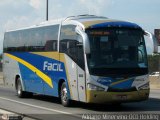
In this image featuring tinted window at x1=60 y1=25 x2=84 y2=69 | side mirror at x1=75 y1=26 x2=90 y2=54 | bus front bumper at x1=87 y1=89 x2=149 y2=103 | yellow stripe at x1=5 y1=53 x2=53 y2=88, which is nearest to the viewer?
side mirror at x1=75 y1=26 x2=90 y2=54

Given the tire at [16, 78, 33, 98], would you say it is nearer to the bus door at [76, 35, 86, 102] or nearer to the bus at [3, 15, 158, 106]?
the bus at [3, 15, 158, 106]

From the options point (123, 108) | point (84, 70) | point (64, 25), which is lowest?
point (123, 108)

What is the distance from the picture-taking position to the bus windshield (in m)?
17.7

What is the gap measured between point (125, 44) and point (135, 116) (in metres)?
3.28

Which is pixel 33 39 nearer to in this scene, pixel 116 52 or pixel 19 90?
pixel 19 90

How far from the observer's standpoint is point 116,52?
58.6ft

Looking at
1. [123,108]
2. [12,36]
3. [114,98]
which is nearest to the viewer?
[114,98]

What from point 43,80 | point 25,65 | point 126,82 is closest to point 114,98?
point 126,82

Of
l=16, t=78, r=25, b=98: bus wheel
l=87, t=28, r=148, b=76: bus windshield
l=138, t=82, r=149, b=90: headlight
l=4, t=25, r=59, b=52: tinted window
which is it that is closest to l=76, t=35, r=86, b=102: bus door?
l=87, t=28, r=148, b=76: bus windshield

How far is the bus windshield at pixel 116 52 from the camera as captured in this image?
17.7m

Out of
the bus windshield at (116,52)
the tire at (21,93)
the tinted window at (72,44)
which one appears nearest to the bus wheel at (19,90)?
the tire at (21,93)

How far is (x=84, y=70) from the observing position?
58.6ft

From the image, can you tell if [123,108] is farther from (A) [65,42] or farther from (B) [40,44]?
(B) [40,44]

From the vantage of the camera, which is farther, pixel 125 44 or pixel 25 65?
pixel 25 65
